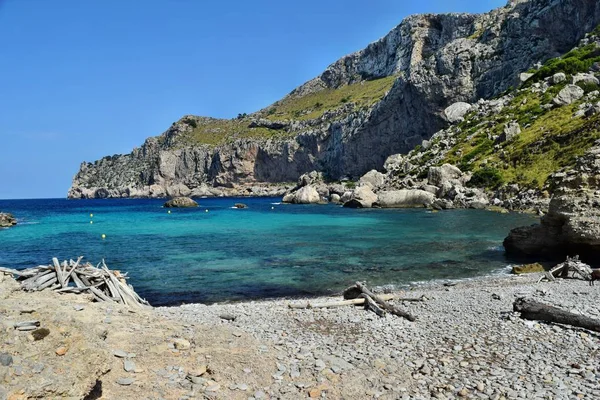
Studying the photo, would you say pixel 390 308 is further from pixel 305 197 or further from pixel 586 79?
pixel 305 197

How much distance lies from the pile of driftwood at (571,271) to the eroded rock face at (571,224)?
7.95ft

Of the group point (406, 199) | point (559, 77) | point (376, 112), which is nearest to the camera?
point (406, 199)

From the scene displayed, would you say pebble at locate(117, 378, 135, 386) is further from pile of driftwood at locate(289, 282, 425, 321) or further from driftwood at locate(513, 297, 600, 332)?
driftwood at locate(513, 297, 600, 332)

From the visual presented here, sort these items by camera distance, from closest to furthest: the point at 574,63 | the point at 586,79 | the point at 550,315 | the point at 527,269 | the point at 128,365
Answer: the point at 128,365 → the point at 550,315 → the point at 527,269 → the point at 586,79 → the point at 574,63

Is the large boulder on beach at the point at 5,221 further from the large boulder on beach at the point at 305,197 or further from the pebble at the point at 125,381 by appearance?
the pebble at the point at 125,381

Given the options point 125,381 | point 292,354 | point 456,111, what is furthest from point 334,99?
point 125,381

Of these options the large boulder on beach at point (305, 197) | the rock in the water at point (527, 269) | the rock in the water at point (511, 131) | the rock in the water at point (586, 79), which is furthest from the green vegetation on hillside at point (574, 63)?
the rock in the water at point (527, 269)

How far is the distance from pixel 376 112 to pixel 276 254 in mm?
98644

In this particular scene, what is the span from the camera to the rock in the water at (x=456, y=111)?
3540 inches

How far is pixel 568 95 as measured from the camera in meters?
63.1

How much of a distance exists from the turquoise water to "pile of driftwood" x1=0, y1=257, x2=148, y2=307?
351 cm

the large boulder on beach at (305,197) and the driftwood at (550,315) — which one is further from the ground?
the large boulder on beach at (305,197)

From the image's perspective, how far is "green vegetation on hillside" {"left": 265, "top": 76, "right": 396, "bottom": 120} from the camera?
534 feet

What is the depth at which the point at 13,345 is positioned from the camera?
Answer: 6.24m
